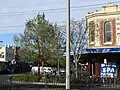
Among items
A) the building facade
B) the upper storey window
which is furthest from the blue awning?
the upper storey window

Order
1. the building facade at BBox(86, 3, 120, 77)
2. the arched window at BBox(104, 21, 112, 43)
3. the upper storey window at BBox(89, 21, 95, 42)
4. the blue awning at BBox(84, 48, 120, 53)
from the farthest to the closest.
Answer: the upper storey window at BBox(89, 21, 95, 42) < the arched window at BBox(104, 21, 112, 43) < the building facade at BBox(86, 3, 120, 77) < the blue awning at BBox(84, 48, 120, 53)

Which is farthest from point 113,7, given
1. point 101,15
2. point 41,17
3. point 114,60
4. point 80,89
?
point 80,89

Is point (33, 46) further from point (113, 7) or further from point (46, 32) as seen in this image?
point (113, 7)

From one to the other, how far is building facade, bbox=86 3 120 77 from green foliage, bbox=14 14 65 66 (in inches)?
173

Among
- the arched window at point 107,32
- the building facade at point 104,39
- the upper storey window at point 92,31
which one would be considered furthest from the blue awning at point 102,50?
the upper storey window at point 92,31

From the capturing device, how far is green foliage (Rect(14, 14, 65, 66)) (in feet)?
148

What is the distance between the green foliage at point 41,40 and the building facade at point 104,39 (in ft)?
14.4

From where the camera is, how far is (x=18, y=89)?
21141 mm

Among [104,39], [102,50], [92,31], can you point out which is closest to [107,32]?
[104,39]

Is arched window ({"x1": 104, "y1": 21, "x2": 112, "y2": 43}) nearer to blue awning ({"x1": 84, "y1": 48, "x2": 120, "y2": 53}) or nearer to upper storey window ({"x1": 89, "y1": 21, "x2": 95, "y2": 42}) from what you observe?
upper storey window ({"x1": 89, "y1": 21, "x2": 95, "y2": 42})

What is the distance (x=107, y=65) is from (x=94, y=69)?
4146 mm

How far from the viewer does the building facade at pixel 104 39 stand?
1698 inches

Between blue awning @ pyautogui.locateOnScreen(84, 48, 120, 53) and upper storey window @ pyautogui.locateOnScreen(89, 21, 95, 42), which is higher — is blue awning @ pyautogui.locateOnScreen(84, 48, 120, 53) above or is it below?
below

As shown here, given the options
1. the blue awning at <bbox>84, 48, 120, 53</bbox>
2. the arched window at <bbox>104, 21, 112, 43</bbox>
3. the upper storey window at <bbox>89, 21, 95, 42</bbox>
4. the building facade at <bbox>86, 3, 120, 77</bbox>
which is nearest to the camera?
the blue awning at <bbox>84, 48, 120, 53</bbox>
